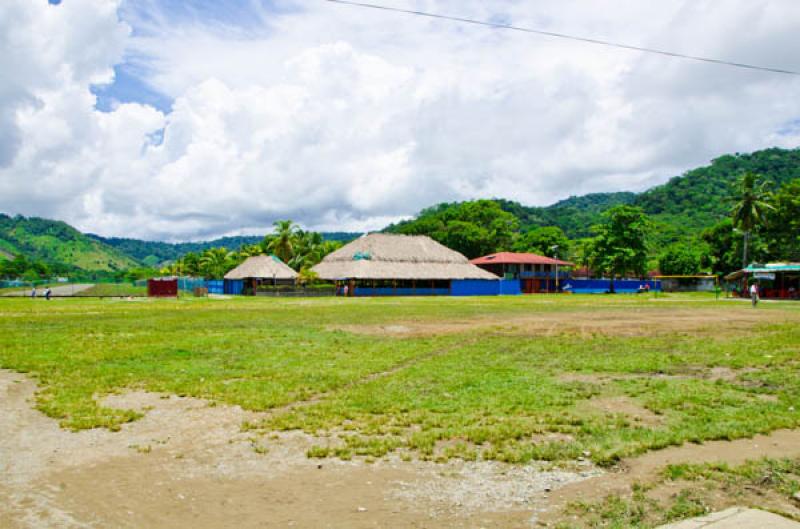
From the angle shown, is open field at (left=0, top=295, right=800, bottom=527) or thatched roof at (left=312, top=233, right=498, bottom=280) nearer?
open field at (left=0, top=295, right=800, bottom=527)

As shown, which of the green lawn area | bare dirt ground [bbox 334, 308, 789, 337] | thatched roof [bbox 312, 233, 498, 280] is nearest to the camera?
the green lawn area

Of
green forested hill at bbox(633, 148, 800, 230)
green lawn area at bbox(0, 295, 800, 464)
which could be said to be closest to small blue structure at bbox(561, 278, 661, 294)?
green forested hill at bbox(633, 148, 800, 230)

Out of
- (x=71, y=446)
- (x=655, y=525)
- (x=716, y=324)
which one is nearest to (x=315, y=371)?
(x=71, y=446)

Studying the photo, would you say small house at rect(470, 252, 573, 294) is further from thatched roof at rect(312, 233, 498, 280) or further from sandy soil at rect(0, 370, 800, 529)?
sandy soil at rect(0, 370, 800, 529)

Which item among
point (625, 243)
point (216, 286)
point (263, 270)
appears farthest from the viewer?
point (625, 243)

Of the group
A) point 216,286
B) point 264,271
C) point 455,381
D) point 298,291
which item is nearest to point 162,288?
point 264,271

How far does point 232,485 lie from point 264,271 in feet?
222

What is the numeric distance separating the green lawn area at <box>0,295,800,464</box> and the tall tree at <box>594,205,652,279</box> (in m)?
63.1

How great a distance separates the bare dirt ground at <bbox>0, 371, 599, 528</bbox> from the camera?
544 centimetres

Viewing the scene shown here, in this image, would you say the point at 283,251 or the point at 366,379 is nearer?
the point at 366,379

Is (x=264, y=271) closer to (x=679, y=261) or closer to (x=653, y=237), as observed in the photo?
(x=679, y=261)

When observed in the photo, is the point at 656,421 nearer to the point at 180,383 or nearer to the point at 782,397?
the point at 782,397

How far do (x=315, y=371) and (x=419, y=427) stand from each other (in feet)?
17.0

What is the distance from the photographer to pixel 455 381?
11703mm
